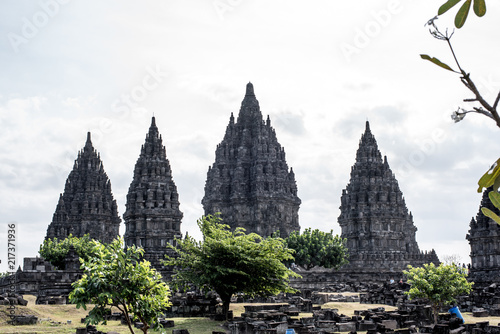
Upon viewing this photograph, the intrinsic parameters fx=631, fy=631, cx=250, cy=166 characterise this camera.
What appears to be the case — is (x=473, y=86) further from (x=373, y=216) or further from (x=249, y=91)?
(x=249, y=91)

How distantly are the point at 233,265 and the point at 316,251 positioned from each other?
3247cm

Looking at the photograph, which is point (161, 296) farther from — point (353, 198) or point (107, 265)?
point (353, 198)

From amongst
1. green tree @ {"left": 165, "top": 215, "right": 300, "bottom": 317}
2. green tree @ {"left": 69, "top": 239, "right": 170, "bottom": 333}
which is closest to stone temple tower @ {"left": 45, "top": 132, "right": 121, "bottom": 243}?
green tree @ {"left": 165, "top": 215, "right": 300, "bottom": 317}

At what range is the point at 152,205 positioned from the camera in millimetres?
60875

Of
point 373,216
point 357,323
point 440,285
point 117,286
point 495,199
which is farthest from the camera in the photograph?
point 373,216

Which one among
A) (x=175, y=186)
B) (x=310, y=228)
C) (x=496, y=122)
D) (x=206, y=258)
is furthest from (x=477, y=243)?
(x=496, y=122)

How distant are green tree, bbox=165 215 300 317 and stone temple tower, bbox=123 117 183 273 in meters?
28.9

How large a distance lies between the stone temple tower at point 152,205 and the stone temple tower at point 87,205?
1432 cm

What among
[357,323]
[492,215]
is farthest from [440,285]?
[492,215]

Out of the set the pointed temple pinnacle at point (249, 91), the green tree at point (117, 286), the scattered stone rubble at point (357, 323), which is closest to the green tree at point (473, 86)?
the green tree at point (117, 286)

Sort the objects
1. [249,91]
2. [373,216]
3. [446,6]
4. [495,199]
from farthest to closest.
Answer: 1. [249,91]
2. [373,216]
3. [495,199]
4. [446,6]

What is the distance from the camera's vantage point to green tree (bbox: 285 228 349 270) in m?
59.9

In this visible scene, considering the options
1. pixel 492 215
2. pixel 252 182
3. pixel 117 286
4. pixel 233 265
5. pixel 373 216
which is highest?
pixel 252 182

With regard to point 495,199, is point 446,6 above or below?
above
